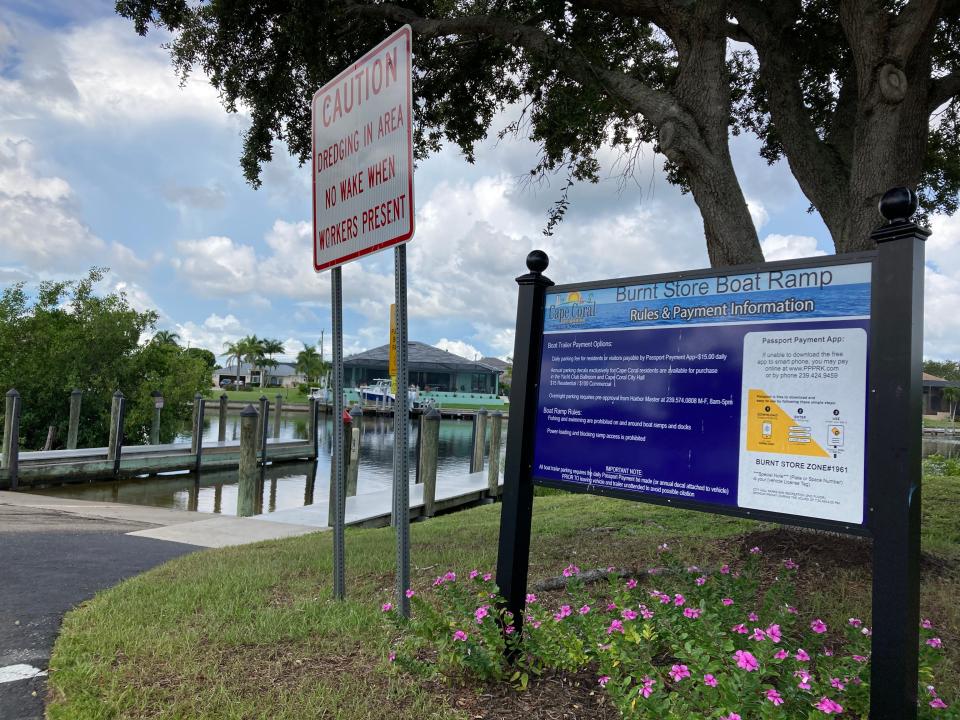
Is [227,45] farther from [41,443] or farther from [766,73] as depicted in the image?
[41,443]

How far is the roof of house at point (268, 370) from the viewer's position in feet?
387

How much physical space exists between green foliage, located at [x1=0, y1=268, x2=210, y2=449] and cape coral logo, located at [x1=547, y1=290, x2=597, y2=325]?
20.3 m

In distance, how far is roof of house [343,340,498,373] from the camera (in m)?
67.8

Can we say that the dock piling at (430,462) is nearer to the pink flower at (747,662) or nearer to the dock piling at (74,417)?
the pink flower at (747,662)

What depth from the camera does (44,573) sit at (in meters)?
5.70

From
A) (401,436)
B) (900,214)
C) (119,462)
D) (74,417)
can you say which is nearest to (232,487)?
(119,462)

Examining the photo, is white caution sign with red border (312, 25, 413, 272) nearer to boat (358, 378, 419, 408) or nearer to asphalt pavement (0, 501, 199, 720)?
asphalt pavement (0, 501, 199, 720)

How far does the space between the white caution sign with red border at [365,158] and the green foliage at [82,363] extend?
1873 cm

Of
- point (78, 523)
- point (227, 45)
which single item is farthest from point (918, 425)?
point (227, 45)

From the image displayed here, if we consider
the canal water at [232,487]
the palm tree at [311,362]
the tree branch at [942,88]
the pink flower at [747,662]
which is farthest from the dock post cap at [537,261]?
the palm tree at [311,362]

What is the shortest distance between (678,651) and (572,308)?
1645mm

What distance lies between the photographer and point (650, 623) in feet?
10.3

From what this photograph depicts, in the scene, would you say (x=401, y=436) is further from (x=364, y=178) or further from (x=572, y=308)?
(x=364, y=178)

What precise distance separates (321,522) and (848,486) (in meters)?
8.19
